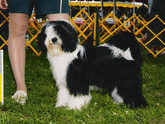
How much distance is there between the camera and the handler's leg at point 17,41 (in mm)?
3088

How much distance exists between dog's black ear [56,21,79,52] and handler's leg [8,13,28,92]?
729mm

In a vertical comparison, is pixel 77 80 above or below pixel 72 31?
below

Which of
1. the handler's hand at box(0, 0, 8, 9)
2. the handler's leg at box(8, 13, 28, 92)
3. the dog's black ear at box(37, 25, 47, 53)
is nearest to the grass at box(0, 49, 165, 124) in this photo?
the handler's leg at box(8, 13, 28, 92)

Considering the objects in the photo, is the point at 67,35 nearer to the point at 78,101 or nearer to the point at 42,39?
the point at 42,39

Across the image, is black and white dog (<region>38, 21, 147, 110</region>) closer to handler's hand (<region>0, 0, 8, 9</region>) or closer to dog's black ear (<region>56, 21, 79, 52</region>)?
dog's black ear (<region>56, 21, 79, 52</region>)

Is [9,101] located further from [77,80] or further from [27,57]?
[27,57]

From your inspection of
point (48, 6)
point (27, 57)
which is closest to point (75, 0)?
point (27, 57)

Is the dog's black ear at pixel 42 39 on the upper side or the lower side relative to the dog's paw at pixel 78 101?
upper

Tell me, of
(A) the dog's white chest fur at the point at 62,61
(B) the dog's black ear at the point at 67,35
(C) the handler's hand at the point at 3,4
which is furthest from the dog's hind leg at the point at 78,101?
(C) the handler's hand at the point at 3,4

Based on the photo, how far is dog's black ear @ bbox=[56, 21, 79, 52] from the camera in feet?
8.39

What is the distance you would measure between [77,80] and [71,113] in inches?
14.7

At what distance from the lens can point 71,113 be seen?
2.80m

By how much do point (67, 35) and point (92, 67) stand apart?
1.64ft

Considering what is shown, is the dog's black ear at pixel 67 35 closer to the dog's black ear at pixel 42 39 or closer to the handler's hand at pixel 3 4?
the dog's black ear at pixel 42 39
